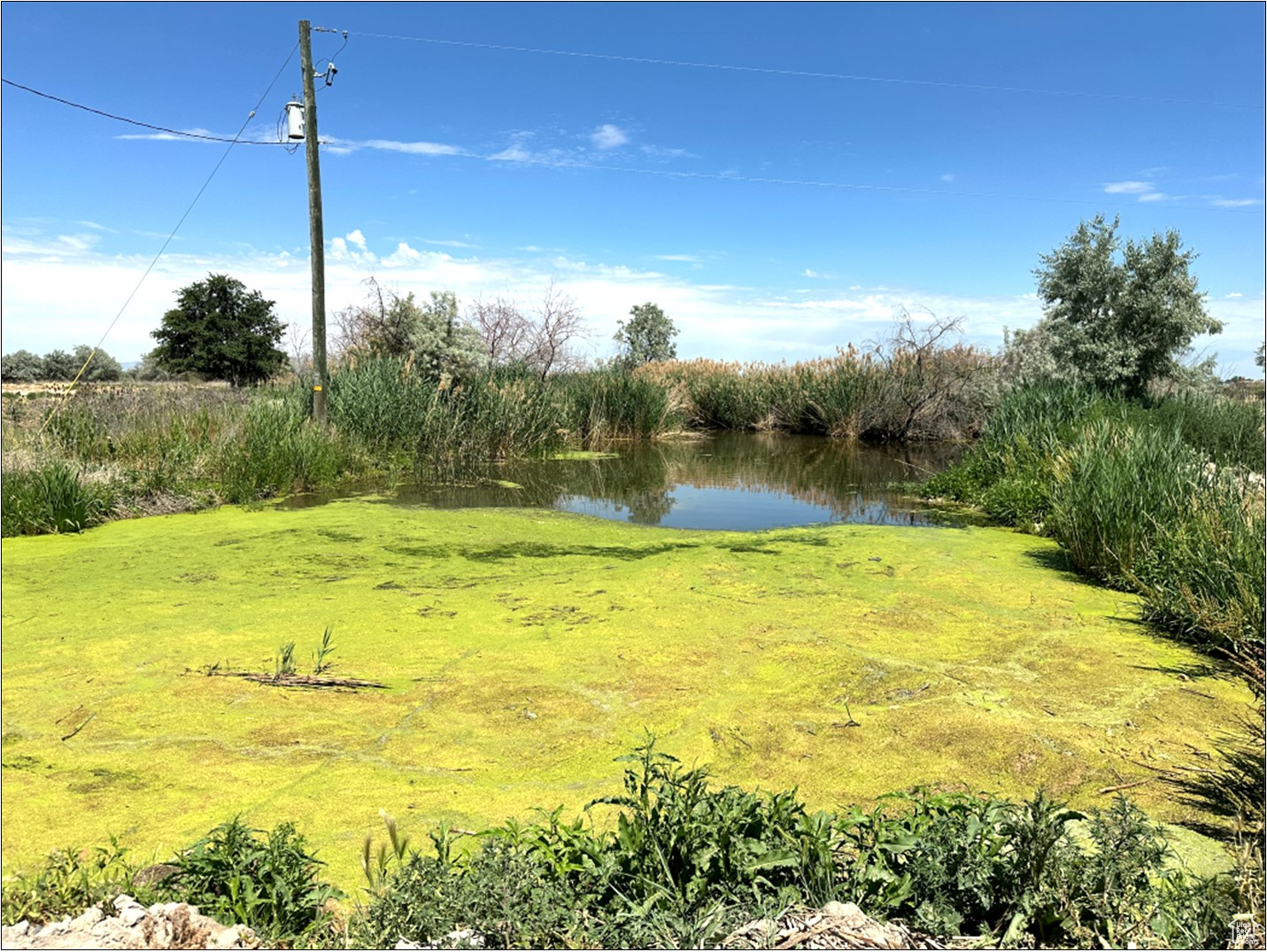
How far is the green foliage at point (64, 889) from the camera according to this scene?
72.7 inches

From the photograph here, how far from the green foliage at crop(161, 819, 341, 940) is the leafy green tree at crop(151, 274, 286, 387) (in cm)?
3733

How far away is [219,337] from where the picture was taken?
120ft

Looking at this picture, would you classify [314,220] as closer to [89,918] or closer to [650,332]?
[89,918]

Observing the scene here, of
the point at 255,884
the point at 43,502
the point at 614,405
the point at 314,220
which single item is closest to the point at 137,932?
the point at 255,884

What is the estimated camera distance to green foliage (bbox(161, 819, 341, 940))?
1858mm

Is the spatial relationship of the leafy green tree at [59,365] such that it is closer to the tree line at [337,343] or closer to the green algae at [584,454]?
the tree line at [337,343]

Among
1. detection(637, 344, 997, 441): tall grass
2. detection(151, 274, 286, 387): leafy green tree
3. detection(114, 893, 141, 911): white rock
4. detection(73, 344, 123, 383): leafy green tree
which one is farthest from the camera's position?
detection(151, 274, 286, 387): leafy green tree

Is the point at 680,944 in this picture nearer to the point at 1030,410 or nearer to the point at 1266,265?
the point at 1266,265

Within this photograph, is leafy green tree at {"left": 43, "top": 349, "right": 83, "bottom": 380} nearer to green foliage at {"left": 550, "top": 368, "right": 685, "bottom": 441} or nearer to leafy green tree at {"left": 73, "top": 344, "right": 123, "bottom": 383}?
leafy green tree at {"left": 73, "top": 344, "right": 123, "bottom": 383}

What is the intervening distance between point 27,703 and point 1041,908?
11.5 ft

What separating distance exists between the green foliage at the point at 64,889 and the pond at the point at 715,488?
6308mm

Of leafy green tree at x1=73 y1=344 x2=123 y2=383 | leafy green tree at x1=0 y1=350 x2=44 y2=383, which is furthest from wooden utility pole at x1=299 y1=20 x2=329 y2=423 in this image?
leafy green tree at x1=0 y1=350 x2=44 y2=383

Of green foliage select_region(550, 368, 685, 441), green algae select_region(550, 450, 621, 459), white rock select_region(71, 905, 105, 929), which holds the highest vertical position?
green foliage select_region(550, 368, 685, 441)

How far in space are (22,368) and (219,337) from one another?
753cm
